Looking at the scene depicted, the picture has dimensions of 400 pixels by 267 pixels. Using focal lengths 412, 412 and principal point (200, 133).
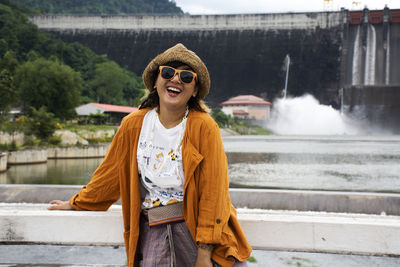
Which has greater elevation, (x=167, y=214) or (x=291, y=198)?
(x=167, y=214)

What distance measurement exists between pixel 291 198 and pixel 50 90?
18.3m

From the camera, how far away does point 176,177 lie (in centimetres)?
142

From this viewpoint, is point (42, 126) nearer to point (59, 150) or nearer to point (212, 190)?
point (59, 150)

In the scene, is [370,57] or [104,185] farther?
[370,57]

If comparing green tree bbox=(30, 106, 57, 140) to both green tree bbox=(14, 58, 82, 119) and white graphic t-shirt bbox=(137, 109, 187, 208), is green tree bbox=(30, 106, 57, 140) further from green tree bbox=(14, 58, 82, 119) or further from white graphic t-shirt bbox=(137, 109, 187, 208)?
white graphic t-shirt bbox=(137, 109, 187, 208)

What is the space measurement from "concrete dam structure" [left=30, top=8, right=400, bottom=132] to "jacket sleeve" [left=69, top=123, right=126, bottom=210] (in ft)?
91.5

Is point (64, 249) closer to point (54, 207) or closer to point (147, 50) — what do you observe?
point (54, 207)

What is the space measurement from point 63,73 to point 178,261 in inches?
802

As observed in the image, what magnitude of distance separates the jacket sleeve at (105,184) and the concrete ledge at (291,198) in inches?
68.0

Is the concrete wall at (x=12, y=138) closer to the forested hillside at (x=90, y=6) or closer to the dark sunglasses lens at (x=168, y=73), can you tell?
the dark sunglasses lens at (x=168, y=73)

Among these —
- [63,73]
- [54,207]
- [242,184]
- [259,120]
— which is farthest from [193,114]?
[259,120]

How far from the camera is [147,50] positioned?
3281cm

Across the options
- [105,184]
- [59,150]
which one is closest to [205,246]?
[105,184]

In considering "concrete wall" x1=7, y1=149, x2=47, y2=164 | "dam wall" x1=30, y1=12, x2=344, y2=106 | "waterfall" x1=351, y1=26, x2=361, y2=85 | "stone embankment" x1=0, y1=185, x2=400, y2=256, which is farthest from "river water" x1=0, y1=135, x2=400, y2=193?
"dam wall" x1=30, y1=12, x2=344, y2=106
